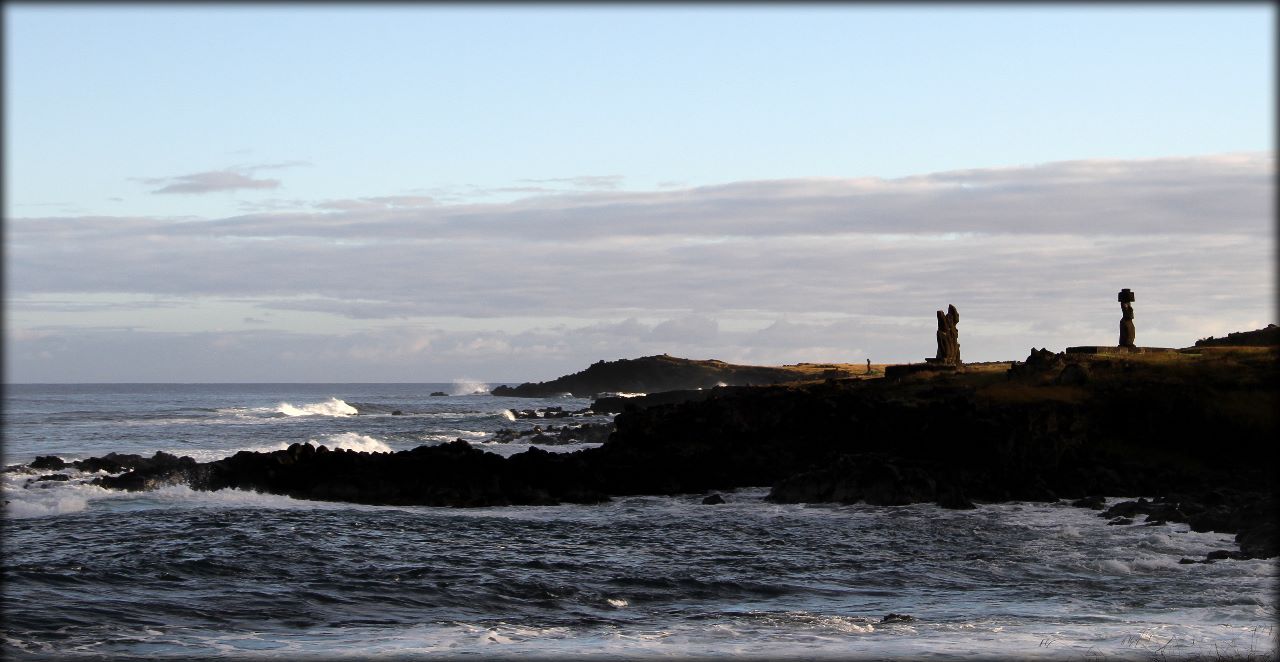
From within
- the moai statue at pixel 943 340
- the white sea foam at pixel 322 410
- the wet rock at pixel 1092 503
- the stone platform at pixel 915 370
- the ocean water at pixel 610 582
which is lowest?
the ocean water at pixel 610 582

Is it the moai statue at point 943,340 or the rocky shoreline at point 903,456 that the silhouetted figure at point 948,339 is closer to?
the moai statue at point 943,340

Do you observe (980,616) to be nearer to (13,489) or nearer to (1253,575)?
(1253,575)

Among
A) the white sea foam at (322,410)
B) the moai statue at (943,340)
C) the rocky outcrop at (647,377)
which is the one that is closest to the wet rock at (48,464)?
the moai statue at (943,340)

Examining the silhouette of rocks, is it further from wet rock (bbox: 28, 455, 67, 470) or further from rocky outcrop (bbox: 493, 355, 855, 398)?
rocky outcrop (bbox: 493, 355, 855, 398)

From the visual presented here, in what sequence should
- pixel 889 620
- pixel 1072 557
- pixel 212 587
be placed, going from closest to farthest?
pixel 889 620 → pixel 212 587 → pixel 1072 557

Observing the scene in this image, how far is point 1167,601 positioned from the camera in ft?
69.6

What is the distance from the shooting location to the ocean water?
1812 cm

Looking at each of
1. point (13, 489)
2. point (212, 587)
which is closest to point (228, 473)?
point (13, 489)

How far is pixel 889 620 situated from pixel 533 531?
44.2ft

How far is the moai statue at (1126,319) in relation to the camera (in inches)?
2306

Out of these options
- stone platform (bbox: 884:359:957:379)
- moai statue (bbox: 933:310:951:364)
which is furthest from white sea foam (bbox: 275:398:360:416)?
stone platform (bbox: 884:359:957:379)

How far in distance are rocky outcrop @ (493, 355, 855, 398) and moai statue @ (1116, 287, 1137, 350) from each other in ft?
252

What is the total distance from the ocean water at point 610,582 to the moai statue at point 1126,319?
88.0 feet

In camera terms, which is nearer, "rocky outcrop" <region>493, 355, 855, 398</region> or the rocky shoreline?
the rocky shoreline
